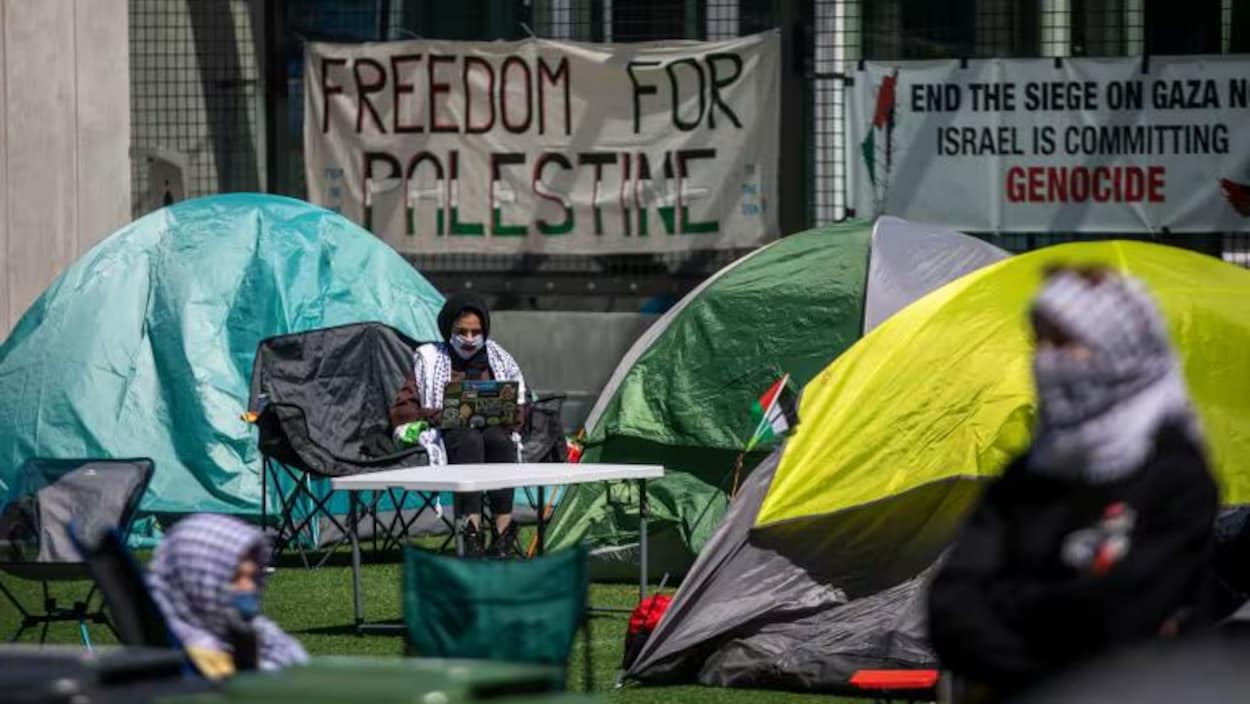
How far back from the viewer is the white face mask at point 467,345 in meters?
12.5

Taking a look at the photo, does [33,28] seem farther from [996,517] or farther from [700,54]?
[996,517]

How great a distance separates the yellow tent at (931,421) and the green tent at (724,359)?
1.84 meters

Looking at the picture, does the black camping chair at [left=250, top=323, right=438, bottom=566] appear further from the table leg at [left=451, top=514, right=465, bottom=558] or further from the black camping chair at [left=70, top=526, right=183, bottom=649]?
the black camping chair at [left=70, top=526, right=183, bottom=649]

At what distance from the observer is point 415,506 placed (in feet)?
48.0

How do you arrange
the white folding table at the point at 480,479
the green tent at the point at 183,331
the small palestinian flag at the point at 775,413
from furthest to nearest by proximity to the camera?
the green tent at the point at 183,331
the white folding table at the point at 480,479
the small palestinian flag at the point at 775,413

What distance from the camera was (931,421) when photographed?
379 inches

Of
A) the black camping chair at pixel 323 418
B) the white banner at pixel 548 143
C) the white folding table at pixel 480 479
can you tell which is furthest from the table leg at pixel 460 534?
the white banner at pixel 548 143

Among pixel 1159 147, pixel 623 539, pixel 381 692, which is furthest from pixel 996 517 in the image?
pixel 1159 147

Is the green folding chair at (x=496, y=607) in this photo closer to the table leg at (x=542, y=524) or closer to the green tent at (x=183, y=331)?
the table leg at (x=542, y=524)

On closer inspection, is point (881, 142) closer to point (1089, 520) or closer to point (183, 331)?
point (183, 331)

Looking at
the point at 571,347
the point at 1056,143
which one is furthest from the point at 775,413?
the point at 571,347

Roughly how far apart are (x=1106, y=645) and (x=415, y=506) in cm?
989

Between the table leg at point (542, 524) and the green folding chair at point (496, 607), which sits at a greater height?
the green folding chair at point (496, 607)

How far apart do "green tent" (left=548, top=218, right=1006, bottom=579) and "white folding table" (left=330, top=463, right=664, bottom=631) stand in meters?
0.99
